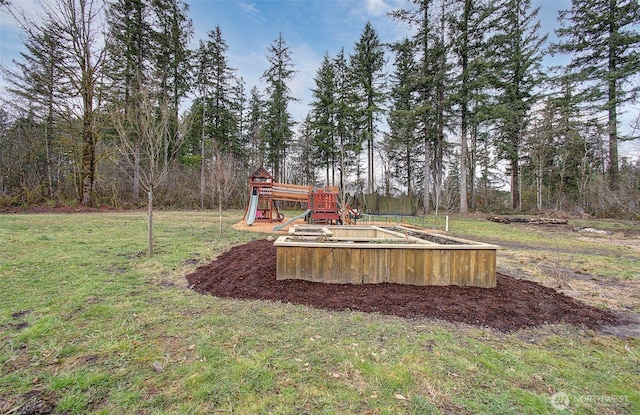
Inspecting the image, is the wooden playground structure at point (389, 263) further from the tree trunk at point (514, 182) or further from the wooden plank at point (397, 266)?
the tree trunk at point (514, 182)

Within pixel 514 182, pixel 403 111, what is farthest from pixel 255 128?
pixel 514 182

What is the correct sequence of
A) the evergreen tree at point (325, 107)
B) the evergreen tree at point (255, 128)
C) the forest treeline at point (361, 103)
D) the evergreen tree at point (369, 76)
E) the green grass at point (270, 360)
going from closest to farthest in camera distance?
1. the green grass at point (270, 360)
2. the forest treeline at point (361, 103)
3. the evergreen tree at point (369, 76)
4. the evergreen tree at point (325, 107)
5. the evergreen tree at point (255, 128)

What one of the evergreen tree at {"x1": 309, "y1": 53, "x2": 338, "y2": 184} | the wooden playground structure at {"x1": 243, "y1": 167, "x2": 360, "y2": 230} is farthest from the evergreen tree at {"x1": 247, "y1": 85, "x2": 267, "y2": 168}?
the wooden playground structure at {"x1": 243, "y1": 167, "x2": 360, "y2": 230}

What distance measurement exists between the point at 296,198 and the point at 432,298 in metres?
10.5

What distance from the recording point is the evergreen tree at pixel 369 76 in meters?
18.8

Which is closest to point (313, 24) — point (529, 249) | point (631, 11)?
point (529, 249)

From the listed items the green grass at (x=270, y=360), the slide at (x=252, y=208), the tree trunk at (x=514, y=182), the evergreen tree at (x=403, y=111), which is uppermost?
the evergreen tree at (x=403, y=111)

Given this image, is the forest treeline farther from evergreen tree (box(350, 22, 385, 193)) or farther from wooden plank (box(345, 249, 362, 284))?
wooden plank (box(345, 249, 362, 284))

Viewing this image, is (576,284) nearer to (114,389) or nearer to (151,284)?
(114,389)

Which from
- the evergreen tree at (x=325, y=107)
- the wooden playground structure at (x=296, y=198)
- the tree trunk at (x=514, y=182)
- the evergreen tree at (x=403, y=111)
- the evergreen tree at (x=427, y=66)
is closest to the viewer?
the wooden playground structure at (x=296, y=198)

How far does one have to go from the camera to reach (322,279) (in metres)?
3.71

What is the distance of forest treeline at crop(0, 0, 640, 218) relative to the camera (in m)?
12.7

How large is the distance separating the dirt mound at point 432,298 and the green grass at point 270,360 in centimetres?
20

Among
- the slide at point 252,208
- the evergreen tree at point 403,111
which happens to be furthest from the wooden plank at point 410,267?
the evergreen tree at point 403,111
